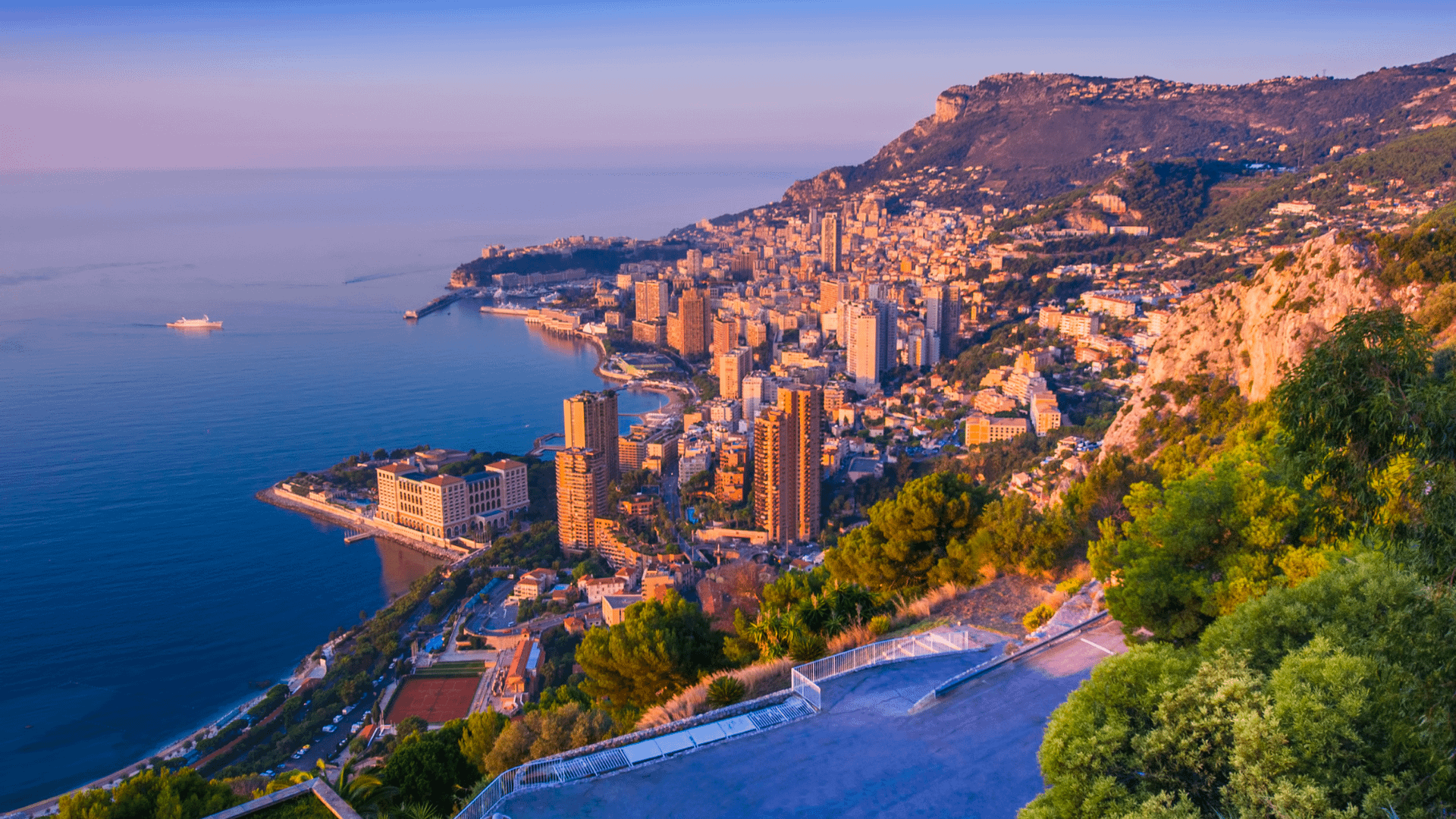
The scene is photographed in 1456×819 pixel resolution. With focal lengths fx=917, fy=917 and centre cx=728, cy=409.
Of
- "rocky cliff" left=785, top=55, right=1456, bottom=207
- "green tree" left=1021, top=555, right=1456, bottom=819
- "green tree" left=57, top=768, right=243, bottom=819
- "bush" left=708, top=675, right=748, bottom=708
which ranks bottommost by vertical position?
"green tree" left=57, top=768, right=243, bottom=819

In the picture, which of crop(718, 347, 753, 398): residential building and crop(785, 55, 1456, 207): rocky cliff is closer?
crop(718, 347, 753, 398): residential building

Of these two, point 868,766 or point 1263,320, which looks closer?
point 868,766

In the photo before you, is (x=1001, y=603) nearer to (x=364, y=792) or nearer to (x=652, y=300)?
(x=364, y=792)

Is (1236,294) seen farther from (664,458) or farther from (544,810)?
(664,458)

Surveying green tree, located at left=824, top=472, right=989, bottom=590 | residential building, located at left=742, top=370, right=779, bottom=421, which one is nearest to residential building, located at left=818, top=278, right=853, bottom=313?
residential building, located at left=742, top=370, right=779, bottom=421

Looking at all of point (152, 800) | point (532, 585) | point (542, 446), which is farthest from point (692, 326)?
point (152, 800)

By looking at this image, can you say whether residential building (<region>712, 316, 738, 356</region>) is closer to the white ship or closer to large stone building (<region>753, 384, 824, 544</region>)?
large stone building (<region>753, 384, 824, 544</region>)

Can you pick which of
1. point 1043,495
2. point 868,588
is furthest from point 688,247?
point 868,588
